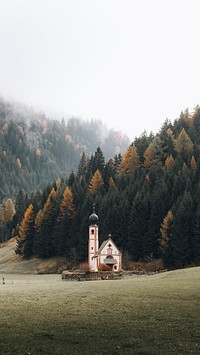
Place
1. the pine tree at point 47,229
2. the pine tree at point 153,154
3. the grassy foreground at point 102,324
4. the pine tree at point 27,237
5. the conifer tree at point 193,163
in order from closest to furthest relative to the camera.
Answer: the grassy foreground at point 102,324, the conifer tree at point 193,163, the pine tree at point 47,229, the pine tree at point 27,237, the pine tree at point 153,154

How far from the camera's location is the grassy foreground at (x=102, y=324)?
1975 centimetres

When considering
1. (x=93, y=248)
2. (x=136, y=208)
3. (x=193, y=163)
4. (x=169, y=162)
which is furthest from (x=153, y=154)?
(x=93, y=248)

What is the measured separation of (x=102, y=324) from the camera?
79.9 ft

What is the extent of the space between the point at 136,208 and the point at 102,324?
78.6 meters

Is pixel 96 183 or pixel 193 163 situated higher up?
pixel 193 163

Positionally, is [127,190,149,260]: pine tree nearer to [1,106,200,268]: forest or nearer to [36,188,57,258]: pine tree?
[1,106,200,268]: forest

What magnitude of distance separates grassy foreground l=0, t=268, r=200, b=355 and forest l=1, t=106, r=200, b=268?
5434 centimetres

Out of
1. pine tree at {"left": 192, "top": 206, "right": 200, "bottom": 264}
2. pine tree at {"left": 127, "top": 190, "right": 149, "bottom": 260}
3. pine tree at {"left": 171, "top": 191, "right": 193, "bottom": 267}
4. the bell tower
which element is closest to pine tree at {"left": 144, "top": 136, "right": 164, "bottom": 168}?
pine tree at {"left": 127, "top": 190, "right": 149, "bottom": 260}

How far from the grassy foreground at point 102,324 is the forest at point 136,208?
5434 cm

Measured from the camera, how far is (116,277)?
71875mm

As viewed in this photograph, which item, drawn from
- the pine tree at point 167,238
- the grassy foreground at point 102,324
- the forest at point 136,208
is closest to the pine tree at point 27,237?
the forest at point 136,208

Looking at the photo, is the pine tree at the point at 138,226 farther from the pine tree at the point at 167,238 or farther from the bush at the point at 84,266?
the bush at the point at 84,266

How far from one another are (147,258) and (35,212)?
155 ft

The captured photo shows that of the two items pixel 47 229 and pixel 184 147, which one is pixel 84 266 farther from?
pixel 184 147
